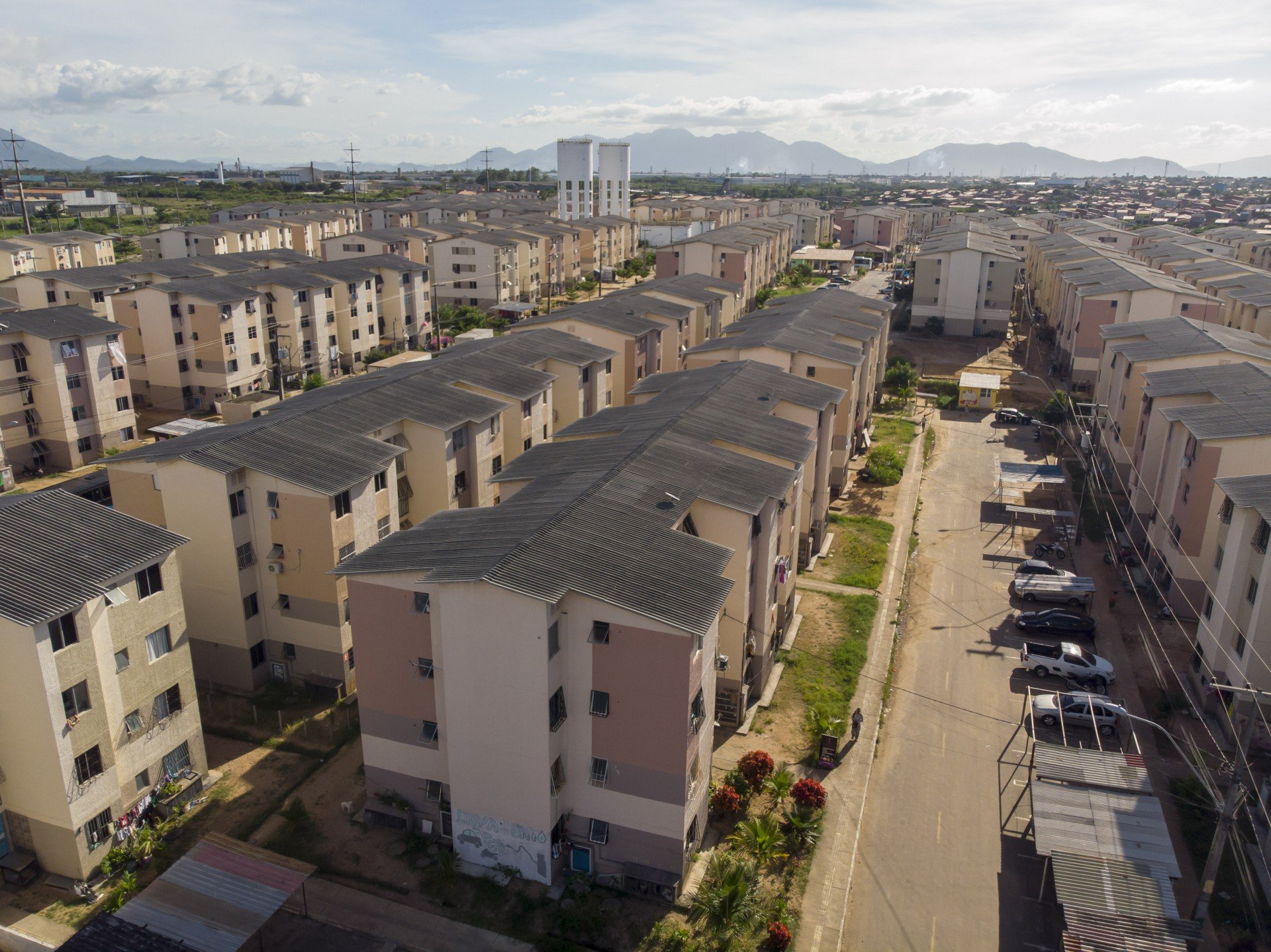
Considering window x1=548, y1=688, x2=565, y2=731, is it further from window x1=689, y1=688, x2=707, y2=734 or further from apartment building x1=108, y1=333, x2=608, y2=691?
apartment building x1=108, y1=333, x2=608, y2=691

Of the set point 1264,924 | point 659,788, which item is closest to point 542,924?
point 659,788

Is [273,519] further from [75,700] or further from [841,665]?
[841,665]

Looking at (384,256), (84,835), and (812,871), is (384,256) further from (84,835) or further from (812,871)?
(812,871)

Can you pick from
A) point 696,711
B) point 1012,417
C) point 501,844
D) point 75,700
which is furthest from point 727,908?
point 1012,417

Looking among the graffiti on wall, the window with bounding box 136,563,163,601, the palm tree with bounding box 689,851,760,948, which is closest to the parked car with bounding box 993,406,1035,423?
the palm tree with bounding box 689,851,760,948

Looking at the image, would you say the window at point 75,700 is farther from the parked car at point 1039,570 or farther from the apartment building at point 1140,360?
the apartment building at point 1140,360
